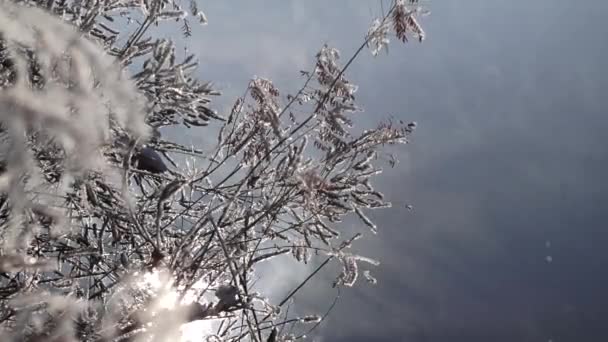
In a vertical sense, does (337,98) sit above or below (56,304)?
above

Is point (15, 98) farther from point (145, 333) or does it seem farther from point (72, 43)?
point (145, 333)

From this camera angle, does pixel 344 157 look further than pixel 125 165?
Yes

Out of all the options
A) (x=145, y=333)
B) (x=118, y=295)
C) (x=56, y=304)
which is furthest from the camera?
(x=118, y=295)

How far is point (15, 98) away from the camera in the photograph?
960 mm

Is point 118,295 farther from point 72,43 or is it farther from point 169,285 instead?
point 72,43

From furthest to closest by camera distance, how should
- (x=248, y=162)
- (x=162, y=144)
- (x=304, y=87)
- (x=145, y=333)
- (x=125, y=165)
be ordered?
1. (x=162, y=144)
2. (x=248, y=162)
3. (x=304, y=87)
4. (x=145, y=333)
5. (x=125, y=165)

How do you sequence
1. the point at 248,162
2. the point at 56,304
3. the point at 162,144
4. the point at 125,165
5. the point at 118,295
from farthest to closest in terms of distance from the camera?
the point at 162,144
the point at 248,162
the point at 118,295
the point at 125,165
the point at 56,304

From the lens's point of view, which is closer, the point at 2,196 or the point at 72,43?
the point at 72,43

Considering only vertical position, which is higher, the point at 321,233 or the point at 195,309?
the point at 321,233

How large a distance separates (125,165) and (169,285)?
0.84 m

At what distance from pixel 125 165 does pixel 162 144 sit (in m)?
2.42

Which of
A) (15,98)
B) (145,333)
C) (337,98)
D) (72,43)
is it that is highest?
(337,98)

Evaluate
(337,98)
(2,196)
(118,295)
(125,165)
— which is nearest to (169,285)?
(118,295)

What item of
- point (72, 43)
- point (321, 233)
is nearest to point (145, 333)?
point (321, 233)
